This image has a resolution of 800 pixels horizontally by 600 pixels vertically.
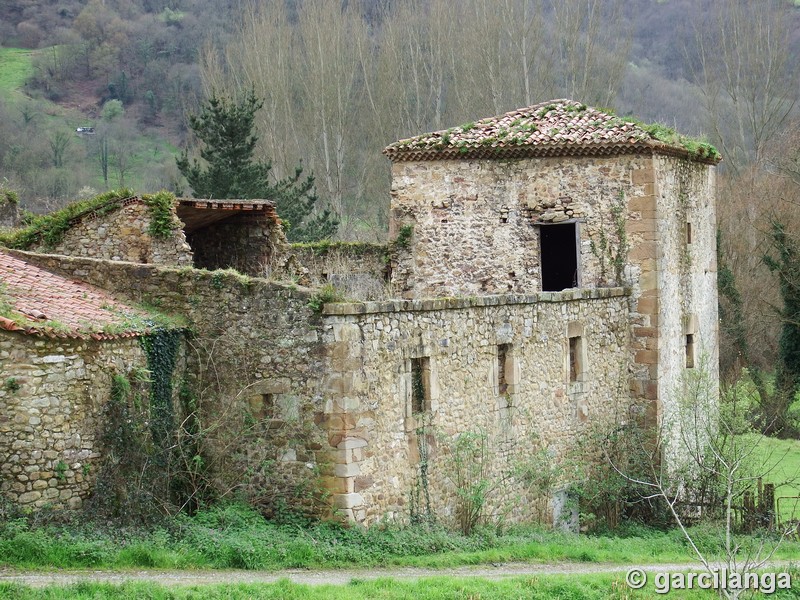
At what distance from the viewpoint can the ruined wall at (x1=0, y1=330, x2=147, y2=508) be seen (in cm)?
1170

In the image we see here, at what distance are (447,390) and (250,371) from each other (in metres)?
2.63

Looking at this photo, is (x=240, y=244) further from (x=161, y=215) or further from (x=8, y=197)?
(x=8, y=197)

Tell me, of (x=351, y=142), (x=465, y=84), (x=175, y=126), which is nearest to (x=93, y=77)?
(x=175, y=126)

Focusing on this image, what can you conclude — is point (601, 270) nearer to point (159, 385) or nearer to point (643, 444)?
point (643, 444)

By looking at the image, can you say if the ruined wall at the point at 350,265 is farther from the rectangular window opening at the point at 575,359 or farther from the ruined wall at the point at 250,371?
the ruined wall at the point at 250,371

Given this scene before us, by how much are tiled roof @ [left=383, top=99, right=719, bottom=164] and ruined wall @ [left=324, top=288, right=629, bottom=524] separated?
316cm

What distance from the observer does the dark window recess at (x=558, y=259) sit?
869 inches

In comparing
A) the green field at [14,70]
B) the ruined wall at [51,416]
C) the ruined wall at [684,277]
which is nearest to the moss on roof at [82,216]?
the ruined wall at [51,416]

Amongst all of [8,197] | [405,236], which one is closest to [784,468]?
[405,236]

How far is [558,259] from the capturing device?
72.8 ft

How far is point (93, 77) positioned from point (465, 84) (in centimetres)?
3291

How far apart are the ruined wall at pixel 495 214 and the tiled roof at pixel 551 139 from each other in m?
0.19

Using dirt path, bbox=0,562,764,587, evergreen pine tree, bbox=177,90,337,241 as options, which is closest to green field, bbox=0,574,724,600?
dirt path, bbox=0,562,764,587

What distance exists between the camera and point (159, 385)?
1335 centimetres
